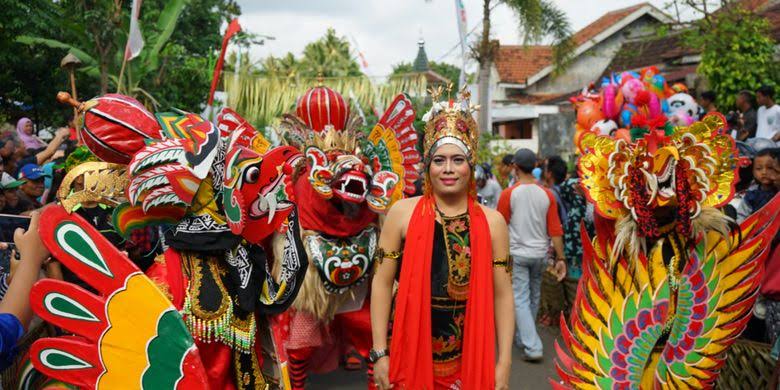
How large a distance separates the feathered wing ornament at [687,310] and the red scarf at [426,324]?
115 cm

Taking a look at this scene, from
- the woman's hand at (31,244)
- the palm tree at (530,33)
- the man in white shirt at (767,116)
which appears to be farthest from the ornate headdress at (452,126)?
the palm tree at (530,33)

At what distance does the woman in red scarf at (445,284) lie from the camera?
3.10 metres

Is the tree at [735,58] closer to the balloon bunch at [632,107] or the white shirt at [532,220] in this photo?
the balloon bunch at [632,107]

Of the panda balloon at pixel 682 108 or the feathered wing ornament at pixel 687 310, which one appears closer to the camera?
the feathered wing ornament at pixel 687 310

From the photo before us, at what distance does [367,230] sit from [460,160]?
195cm

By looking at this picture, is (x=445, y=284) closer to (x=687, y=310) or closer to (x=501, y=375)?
(x=501, y=375)

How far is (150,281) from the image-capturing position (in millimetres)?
2695

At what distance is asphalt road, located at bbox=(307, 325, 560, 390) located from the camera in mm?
5660

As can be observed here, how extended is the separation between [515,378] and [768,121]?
436 centimetres

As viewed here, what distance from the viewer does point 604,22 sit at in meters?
30.4

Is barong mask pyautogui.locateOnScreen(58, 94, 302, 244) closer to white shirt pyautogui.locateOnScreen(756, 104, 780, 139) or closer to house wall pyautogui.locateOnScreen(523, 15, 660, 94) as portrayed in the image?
white shirt pyautogui.locateOnScreen(756, 104, 780, 139)

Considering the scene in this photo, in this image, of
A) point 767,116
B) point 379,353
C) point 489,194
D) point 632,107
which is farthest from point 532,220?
point 767,116

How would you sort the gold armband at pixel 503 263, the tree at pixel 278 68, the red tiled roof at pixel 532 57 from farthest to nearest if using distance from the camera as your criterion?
the red tiled roof at pixel 532 57
the tree at pixel 278 68
the gold armband at pixel 503 263

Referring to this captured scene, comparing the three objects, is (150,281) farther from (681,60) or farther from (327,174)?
(681,60)
